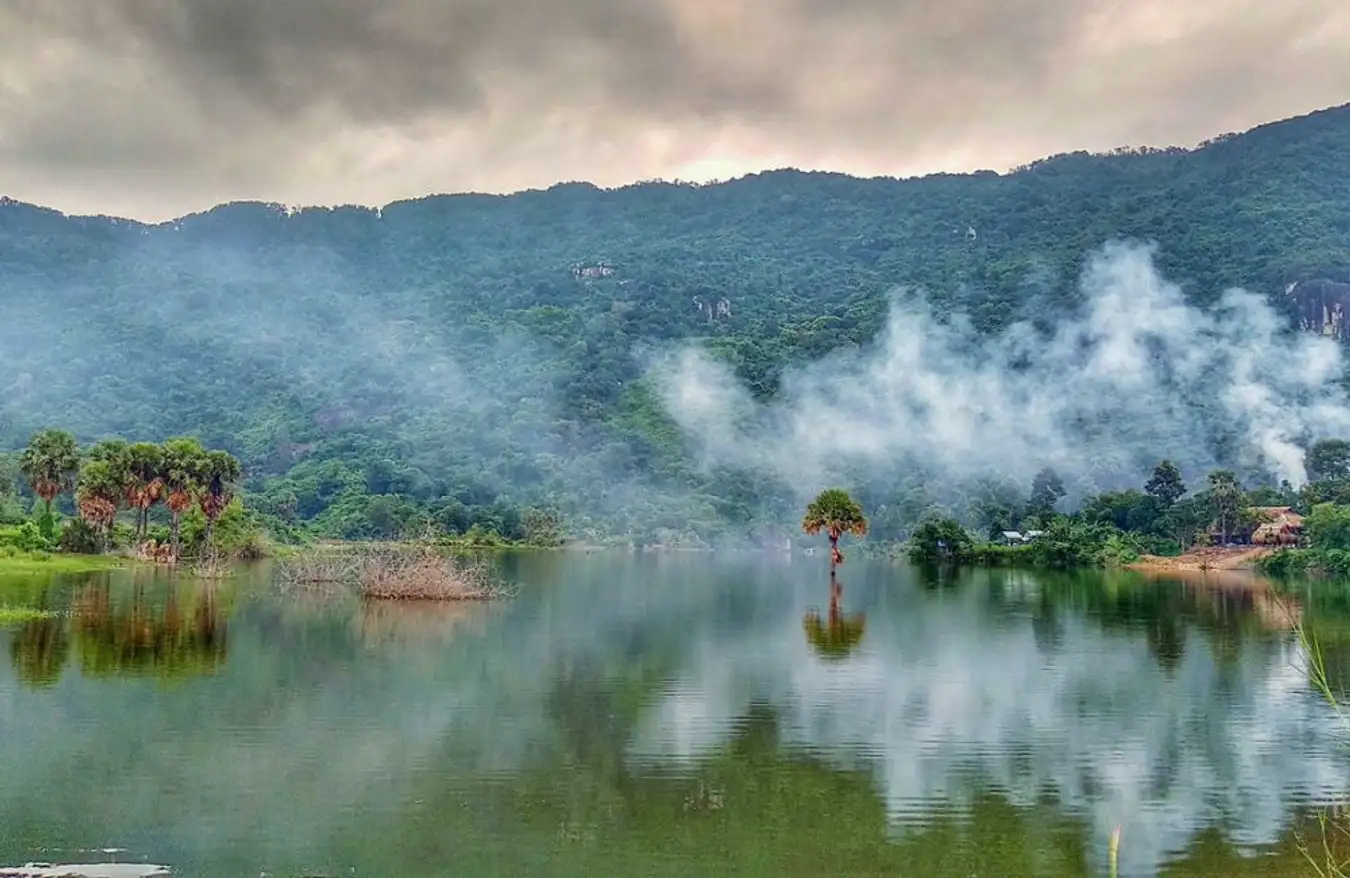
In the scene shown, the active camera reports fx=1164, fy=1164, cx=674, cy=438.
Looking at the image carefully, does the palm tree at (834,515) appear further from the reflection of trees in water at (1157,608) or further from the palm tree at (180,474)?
the palm tree at (180,474)

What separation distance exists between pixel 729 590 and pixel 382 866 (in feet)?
131

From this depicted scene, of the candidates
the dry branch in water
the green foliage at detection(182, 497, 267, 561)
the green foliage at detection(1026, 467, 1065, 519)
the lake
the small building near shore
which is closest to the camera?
the lake

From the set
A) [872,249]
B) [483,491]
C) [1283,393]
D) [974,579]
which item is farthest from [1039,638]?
[872,249]

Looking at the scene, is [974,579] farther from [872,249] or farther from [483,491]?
[872,249]

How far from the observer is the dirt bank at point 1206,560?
7194cm

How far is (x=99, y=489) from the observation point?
50.6 m

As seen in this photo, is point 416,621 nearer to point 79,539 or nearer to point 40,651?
point 40,651

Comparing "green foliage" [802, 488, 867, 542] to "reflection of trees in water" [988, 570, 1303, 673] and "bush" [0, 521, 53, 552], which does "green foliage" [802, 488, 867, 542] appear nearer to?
"reflection of trees in water" [988, 570, 1303, 673]

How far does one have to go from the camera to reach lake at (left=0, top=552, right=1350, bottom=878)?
11211mm

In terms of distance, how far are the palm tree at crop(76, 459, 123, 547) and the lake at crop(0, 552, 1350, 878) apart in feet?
68.1

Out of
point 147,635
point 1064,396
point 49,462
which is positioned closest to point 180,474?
point 49,462

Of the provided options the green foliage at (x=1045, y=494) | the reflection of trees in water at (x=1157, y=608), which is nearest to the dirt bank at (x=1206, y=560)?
the reflection of trees in water at (x=1157, y=608)

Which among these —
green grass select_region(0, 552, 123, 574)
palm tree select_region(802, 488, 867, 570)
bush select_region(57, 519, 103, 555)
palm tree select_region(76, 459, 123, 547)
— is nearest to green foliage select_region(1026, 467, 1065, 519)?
palm tree select_region(802, 488, 867, 570)

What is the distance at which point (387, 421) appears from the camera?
131m
